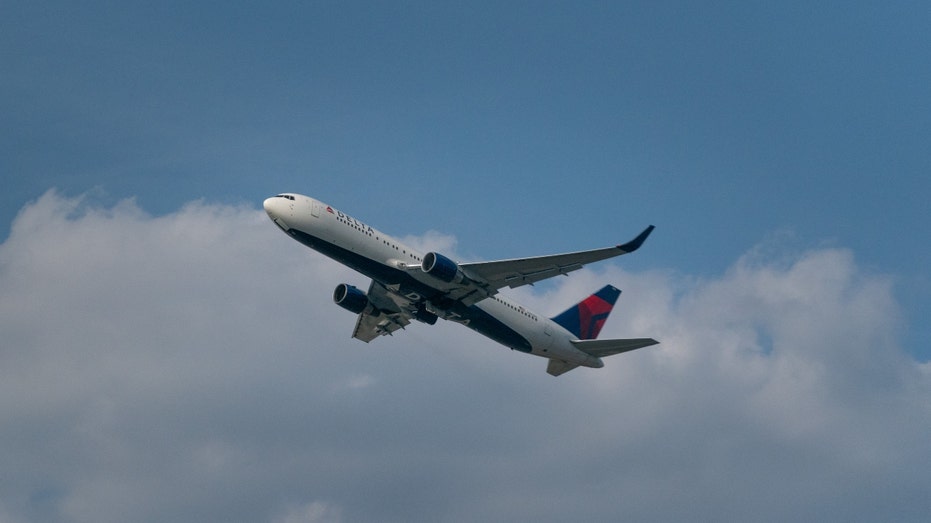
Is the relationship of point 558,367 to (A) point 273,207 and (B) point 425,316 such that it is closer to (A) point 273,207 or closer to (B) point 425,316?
(B) point 425,316

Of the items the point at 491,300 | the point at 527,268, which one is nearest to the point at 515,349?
Result: the point at 491,300

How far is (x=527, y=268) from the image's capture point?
63219 mm

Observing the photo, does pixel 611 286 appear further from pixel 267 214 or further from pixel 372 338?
pixel 267 214

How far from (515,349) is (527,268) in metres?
9.55

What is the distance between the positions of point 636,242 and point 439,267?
38.1 ft

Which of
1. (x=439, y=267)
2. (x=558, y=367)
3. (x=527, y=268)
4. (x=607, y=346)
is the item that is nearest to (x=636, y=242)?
(x=527, y=268)

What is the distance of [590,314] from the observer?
77.6 m

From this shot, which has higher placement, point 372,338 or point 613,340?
point 372,338

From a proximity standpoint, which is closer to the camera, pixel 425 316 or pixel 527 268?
pixel 527 268

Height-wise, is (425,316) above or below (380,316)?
below

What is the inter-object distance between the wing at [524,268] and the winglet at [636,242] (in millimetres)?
883

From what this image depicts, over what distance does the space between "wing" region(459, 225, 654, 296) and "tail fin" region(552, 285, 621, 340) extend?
1163 centimetres

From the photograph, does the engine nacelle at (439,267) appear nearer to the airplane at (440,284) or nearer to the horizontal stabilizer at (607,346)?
the airplane at (440,284)

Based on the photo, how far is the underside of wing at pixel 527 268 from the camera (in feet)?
200
